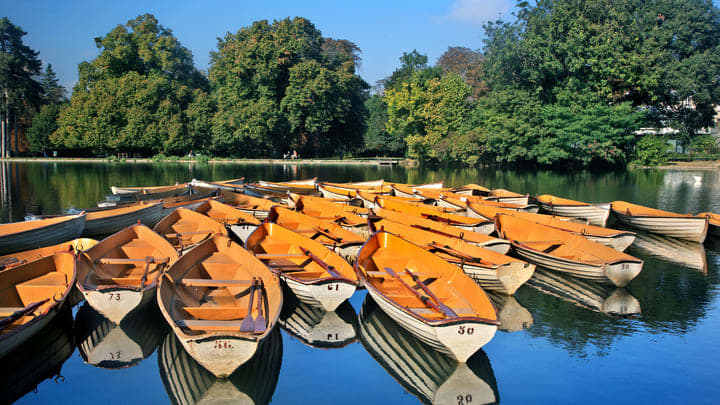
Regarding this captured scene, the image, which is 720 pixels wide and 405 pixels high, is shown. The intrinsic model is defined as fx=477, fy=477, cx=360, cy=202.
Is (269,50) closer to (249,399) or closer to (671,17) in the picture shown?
(671,17)

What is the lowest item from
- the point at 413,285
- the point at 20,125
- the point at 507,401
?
the point at 507,401

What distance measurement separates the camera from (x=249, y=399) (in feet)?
22.1

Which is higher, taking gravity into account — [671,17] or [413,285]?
[671,17]

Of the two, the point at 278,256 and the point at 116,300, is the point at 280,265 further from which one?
the point at 116,300

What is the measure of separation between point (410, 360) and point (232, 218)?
9.37m

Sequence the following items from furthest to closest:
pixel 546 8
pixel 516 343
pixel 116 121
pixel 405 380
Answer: pixel 116 121 → pixel 546 8 → pixel 516 343 → pixel 405 380

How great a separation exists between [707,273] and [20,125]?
79.1 metres

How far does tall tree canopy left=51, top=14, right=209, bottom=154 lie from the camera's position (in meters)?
58.2

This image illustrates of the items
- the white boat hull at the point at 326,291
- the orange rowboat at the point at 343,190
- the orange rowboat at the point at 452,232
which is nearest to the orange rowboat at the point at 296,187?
the orange rowboat at the point at 343,190

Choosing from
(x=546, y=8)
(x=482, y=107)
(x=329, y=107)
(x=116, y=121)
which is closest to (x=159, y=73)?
(x=116, y=121)

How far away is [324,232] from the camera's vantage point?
511 inches

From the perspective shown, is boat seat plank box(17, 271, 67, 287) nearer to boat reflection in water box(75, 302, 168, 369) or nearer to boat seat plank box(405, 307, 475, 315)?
boat reflection in water box(75, 302, 168, 369)

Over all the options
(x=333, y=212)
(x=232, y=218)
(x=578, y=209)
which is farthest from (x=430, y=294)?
(x=578, y=209)

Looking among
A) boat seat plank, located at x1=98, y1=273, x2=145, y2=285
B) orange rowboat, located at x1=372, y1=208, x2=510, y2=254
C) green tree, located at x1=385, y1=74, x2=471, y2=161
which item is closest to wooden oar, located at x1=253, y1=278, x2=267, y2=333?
boat seat plank, located at x1=98, y1=273, x2=145, y2=285
